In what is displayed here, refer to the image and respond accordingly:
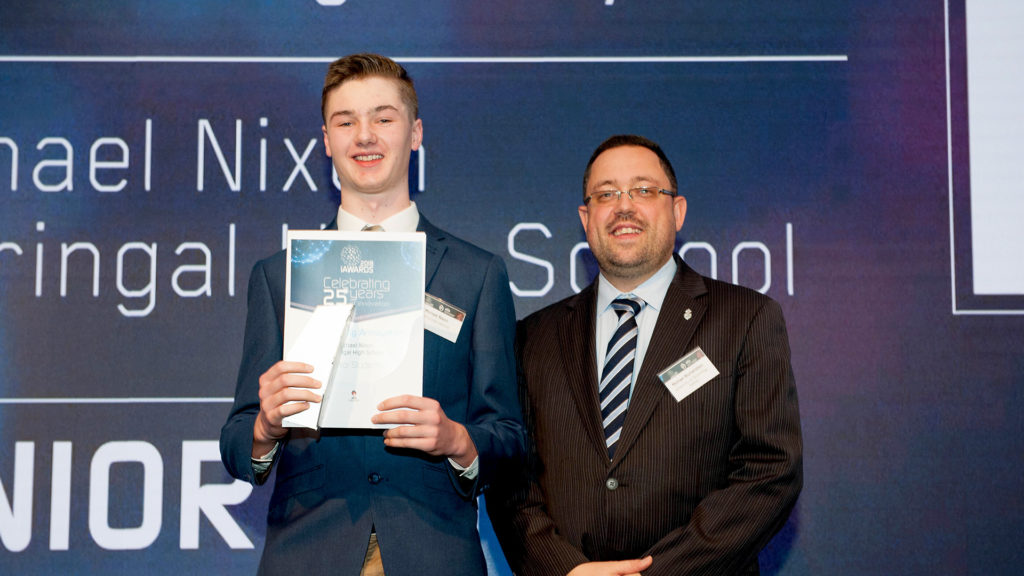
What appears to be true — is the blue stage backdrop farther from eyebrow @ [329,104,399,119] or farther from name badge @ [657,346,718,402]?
eyebrow @ [329,104,399,119]

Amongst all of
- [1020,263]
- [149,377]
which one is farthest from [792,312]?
[149,377]

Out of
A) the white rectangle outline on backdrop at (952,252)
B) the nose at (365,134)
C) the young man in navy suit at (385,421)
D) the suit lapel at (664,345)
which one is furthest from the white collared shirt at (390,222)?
the white rectangle outline on backdrop at (952,252)

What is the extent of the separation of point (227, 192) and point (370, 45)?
802mm

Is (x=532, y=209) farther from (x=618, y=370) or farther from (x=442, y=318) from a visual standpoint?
(x=442, y=318)

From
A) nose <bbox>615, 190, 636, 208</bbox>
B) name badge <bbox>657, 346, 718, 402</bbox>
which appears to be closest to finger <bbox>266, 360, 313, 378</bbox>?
name badge <bbox>657, 346, 718, 402</bbox>

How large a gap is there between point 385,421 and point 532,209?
183 centimetres

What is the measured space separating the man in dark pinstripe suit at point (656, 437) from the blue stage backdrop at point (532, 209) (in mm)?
913

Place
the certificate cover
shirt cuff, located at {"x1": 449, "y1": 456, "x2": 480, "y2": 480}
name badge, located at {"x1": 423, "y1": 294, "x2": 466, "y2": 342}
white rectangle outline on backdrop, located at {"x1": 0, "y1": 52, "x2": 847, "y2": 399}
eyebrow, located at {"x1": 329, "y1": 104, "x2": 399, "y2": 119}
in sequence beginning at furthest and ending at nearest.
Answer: white rectangle outline on backdrop, located at {"x1": 0, "y1": 52, "x2": 847, "y2": 399} → eyebrow, located at {"x1": 329, "y1": 104, "x2": 399, "y2": 119} → name badge, located at {"x1": 423, "y1": 294, "x2": 466, "y2": 342} → shirt cuff, located at {"x1": 449, "y1": 456, "x2": 480, "y2": 480} → the certificate cover

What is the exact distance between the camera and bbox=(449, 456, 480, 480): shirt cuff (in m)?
2.08

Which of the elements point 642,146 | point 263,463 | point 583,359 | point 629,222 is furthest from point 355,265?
point 642,146

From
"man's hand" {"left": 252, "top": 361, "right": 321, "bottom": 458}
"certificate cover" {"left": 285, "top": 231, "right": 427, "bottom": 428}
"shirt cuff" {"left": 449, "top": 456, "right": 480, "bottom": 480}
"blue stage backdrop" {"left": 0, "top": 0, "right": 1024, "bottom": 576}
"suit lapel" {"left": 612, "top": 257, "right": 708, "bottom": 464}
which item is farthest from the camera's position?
"blue stage backdrop" {"left": 0, "top": 0, "right": 1024, "bottom": 576}

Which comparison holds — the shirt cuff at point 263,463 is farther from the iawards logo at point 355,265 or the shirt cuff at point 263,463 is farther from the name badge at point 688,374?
the name badge at point 688,374

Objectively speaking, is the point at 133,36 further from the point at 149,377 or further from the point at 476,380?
the point at 476,380

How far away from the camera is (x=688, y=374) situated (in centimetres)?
252
